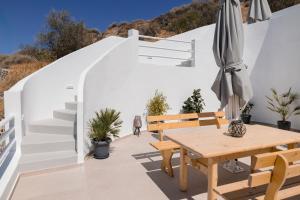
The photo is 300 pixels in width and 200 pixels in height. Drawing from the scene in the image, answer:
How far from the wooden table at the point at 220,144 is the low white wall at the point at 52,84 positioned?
3.79 m

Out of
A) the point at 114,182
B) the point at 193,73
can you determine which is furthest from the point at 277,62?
the point at 114,182

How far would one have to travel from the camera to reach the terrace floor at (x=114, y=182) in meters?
3.23

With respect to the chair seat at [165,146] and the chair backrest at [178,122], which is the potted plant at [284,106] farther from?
the chair seat at [165,146]

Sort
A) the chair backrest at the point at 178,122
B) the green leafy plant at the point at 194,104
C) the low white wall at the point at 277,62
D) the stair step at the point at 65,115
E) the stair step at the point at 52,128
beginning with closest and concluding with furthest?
the chair backrest at the point at 178,122 < the stair step at the point at 52,128 < the stair step at the point at 65,115 < the low white wall at the point at 277,62 < the green leafy plant at the point at 194,104

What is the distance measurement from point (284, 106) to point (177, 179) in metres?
5.55

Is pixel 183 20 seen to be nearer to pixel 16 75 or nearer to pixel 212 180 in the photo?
pixel 16 75

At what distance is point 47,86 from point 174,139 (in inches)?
183

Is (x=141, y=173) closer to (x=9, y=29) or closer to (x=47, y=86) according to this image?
(x=47, y=86)

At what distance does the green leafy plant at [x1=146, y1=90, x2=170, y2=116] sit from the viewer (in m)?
7.01

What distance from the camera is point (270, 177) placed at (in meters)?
2.10

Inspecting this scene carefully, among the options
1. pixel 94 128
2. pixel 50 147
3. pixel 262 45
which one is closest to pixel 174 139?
pixel 94 128

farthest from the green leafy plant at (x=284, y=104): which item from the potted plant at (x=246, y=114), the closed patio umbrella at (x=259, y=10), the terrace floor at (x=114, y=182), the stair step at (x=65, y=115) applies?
the stair step at (x=65, y=115)

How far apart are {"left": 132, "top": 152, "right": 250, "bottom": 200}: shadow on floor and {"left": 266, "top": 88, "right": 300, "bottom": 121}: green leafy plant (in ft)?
13.3

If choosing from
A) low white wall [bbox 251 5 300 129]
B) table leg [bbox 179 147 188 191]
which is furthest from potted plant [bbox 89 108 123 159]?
low white wall [bbox 251 5 300 129]
